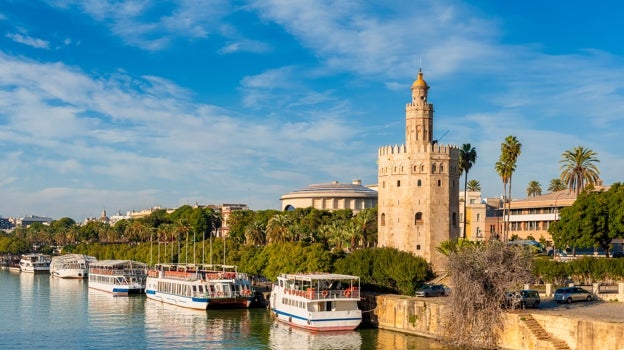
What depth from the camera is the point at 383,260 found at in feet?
205

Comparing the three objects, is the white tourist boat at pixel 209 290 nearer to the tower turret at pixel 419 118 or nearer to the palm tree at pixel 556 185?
the tower turret at pixel 419 118

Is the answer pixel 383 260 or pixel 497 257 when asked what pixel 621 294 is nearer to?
pixel 497 257

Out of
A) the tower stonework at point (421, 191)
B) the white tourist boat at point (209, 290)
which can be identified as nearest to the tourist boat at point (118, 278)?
the white tourist boat at point (209, 290)

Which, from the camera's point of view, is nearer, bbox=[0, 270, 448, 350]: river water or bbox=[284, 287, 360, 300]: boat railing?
bbox=[0, 270, 448, 350]: river water

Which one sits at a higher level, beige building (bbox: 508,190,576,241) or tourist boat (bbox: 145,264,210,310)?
beige building (bbox: 508,190,576,241)

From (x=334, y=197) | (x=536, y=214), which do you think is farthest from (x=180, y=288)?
(x=334, y=197)

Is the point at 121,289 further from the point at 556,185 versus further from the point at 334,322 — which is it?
the point at 556,185

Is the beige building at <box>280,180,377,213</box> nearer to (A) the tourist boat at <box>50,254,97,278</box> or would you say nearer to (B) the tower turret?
(A) the tourist boat at <box>50,254,97,278</box>

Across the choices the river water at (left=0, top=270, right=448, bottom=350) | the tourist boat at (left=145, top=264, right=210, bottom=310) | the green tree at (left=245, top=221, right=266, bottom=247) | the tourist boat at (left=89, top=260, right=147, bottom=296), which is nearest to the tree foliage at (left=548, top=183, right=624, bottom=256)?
the river water at (left=0, top=270, right=448, bottom=350)

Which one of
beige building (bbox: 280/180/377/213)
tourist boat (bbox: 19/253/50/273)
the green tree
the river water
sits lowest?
tourist boat (bbox: 19/253/50/273)

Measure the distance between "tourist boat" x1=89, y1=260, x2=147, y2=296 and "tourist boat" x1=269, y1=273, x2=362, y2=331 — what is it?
141 feet

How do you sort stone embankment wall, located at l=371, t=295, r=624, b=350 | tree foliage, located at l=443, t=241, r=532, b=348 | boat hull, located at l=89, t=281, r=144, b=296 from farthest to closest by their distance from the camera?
boat hull, located at l=89, t=281, r=144, b=296 < tree foliage, located at l=443, t=241, r=532, b=348 < stone embankment wall, located at l=371, t=295, r=624, b=350

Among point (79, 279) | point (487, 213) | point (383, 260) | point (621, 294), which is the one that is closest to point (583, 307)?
point (621, 294)

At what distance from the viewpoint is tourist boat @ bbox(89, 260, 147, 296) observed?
→ 3792 inches
